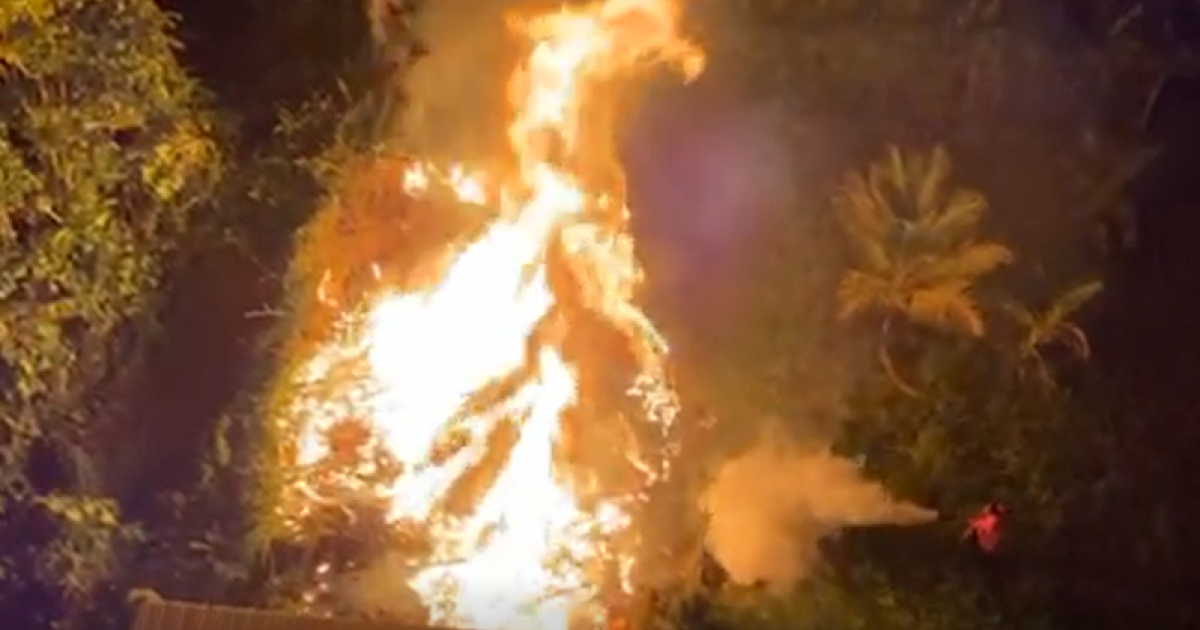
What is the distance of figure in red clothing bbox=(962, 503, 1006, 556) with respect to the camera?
196 centimetres

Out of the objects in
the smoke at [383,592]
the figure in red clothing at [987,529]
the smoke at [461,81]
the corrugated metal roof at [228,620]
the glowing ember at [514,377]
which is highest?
the smoke at [461,81]

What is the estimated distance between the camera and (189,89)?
6.95 feet

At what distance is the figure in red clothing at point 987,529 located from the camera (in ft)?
6.42

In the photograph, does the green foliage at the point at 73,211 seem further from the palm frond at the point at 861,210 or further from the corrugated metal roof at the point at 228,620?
the palm frond at the point at 861,210

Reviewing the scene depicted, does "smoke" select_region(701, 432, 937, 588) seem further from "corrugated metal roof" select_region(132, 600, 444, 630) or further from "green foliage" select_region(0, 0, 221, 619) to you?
"green foliage" select_region(0, 0, 221, 619)

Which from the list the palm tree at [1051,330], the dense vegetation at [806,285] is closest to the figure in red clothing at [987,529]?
the dense vegetation at [806,285]

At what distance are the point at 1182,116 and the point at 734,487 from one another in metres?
0.65

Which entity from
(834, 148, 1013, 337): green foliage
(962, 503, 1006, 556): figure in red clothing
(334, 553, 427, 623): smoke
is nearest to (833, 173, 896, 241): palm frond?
(834, 148, 1013, 337): green foliage

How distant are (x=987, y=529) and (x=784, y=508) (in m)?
0.22

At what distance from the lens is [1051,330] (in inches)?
78.1

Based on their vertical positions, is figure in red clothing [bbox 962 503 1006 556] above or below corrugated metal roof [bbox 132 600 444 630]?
above

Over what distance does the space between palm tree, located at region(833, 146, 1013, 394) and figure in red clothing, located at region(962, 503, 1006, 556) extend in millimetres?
159

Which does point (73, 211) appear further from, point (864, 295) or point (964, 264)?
point (964, 264)

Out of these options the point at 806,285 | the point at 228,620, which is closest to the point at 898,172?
the point at 806,285
